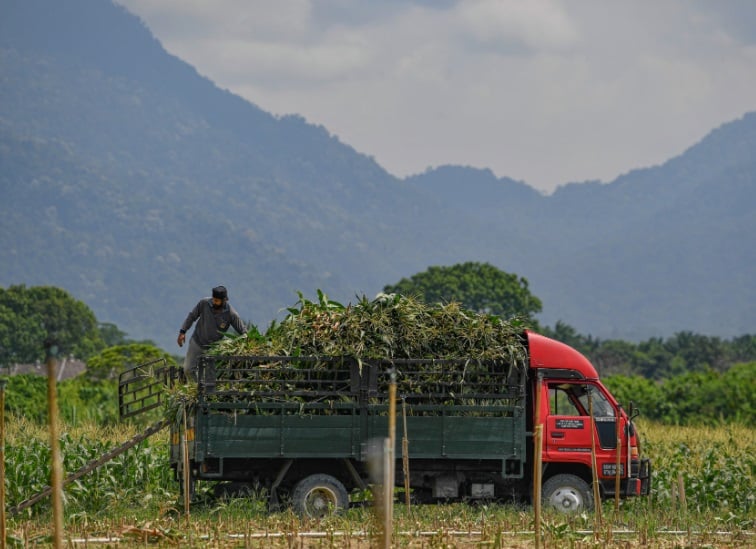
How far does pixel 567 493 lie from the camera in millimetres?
18578

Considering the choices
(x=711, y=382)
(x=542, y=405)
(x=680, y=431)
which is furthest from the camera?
(x=711, y=382)

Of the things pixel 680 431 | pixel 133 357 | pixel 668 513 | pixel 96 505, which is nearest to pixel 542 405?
pixel 668 513

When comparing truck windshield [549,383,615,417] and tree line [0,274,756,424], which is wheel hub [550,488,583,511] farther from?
tree line [0,274,756,424]

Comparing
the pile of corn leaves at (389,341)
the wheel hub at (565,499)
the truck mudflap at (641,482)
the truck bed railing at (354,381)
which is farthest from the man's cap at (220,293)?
the truck mudflap at (641,482)

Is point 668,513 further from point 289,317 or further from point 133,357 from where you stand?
point 133,357

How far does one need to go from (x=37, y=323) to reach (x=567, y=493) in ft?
350

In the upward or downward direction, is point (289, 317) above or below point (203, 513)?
above

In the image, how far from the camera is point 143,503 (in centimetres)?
1894

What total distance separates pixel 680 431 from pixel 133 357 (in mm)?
45283

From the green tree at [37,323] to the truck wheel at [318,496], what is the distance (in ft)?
328

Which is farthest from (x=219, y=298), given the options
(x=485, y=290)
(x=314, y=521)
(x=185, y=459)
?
(x=485, y=290)

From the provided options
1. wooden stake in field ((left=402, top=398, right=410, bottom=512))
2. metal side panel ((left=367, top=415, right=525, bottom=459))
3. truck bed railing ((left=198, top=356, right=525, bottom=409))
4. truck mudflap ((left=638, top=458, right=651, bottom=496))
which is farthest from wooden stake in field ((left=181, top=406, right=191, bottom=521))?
truck mudflap ((left=638, top=458, right=651, bottom=496))

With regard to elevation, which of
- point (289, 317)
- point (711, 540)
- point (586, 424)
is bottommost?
point (711, 540)

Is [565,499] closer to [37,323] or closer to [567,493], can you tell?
[567,493]
